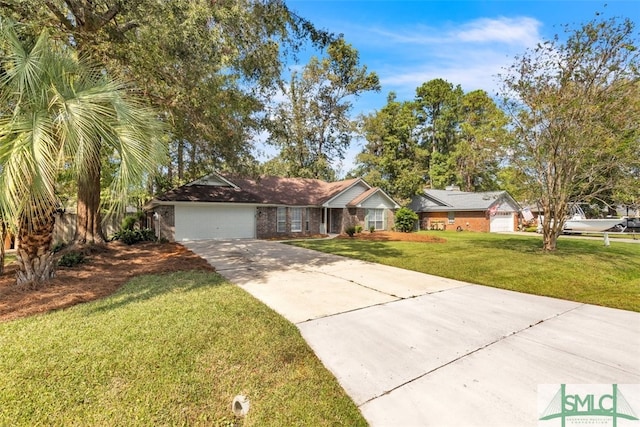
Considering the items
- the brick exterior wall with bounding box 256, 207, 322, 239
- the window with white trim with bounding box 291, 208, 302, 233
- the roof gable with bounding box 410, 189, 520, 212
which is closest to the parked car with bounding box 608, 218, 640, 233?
the roof gable with bounding box 410, 189, 520, 212

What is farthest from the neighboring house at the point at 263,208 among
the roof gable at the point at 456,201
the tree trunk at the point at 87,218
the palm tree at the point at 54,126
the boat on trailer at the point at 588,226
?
the boat on trailer at the point at 588,226

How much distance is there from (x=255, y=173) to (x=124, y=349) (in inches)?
310

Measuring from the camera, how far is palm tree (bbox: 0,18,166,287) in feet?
13.6

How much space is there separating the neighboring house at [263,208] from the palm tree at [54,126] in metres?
11.2

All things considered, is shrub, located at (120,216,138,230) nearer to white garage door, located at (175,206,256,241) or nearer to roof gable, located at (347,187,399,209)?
white garage door, located at (175,206,256,241)

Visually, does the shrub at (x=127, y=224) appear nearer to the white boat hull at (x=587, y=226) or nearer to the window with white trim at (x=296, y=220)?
the window with white trim at (x=296, y=220)

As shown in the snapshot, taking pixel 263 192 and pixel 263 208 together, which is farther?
pixel 263 192

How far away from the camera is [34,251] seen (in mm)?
6203

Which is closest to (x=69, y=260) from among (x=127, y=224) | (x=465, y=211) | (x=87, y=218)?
(x=87, y=218)

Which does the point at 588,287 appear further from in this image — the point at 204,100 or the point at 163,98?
the point at 163,98

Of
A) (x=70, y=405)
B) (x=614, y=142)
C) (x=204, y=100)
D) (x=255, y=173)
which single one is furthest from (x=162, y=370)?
(x=614, y=142)

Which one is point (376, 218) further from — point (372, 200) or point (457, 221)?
point (457, 221)

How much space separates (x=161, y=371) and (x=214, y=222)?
51.4 ft

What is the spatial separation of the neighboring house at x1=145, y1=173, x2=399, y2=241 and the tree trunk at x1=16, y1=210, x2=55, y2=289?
10270 millimetres
